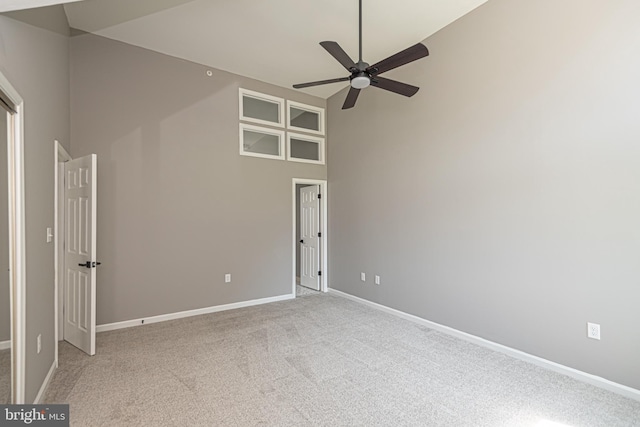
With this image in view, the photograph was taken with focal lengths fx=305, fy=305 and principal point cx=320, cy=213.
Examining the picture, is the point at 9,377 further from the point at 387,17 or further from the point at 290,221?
the point at 387,17

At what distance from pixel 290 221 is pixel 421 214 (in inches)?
89.6

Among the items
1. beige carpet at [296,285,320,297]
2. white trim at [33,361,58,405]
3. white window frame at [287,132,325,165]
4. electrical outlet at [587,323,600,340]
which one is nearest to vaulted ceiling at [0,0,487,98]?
white window frame at [287,132,325,165]

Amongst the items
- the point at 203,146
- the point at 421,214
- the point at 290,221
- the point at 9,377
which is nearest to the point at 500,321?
the point at 421,214

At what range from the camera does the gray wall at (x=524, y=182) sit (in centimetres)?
243

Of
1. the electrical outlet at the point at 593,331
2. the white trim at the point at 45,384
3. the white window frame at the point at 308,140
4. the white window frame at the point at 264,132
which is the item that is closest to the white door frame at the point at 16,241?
the white trim at the point at 45,384

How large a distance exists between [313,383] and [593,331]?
2.40m

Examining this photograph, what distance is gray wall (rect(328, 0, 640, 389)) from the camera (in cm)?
243

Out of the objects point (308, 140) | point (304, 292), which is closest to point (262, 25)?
point (308, 140)

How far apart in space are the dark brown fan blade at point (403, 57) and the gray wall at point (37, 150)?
253 centimetres

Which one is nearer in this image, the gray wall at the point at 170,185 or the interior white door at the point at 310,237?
the gray wall at the point at 170,185

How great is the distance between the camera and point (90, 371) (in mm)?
2789

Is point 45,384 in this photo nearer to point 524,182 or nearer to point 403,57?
point 403,57

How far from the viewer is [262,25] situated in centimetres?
361

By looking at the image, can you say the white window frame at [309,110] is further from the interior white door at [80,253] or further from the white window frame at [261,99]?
the interior white door at [80,253]
